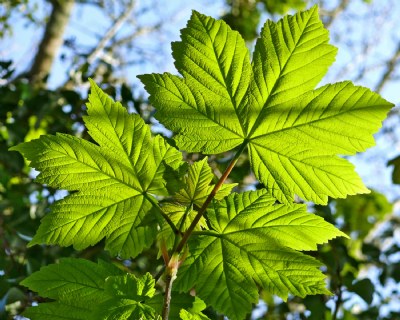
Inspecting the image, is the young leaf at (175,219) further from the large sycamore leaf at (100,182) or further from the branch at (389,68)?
the branch at (389,68)

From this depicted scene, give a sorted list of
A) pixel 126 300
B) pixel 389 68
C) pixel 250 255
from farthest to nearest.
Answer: pixel 389 68, pixel 250 255, pixel 126 300

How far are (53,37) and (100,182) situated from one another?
365 cm

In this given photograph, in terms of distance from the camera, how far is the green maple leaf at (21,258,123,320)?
0.71 meters

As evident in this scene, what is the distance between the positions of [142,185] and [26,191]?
56.6 inches

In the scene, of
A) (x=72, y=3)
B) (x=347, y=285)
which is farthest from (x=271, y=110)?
(x=72, y=3)

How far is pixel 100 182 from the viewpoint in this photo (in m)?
0.71

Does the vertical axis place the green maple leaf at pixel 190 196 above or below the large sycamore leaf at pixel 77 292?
above

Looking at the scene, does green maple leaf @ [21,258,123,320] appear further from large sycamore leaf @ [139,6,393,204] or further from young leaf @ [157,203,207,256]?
large sycamore leaf @ [139,6,393,204]

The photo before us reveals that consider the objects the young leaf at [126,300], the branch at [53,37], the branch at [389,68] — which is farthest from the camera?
the branch at [389,68]

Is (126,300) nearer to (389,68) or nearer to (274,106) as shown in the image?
(274,106)

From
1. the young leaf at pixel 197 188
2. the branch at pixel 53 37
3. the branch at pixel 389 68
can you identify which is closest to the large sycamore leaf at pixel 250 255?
the young leaf at pixel 197 188

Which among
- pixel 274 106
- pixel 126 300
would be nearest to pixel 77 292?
pixel 126 300

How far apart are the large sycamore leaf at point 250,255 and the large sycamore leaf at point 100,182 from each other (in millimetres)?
78

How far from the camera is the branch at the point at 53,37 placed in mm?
3842
